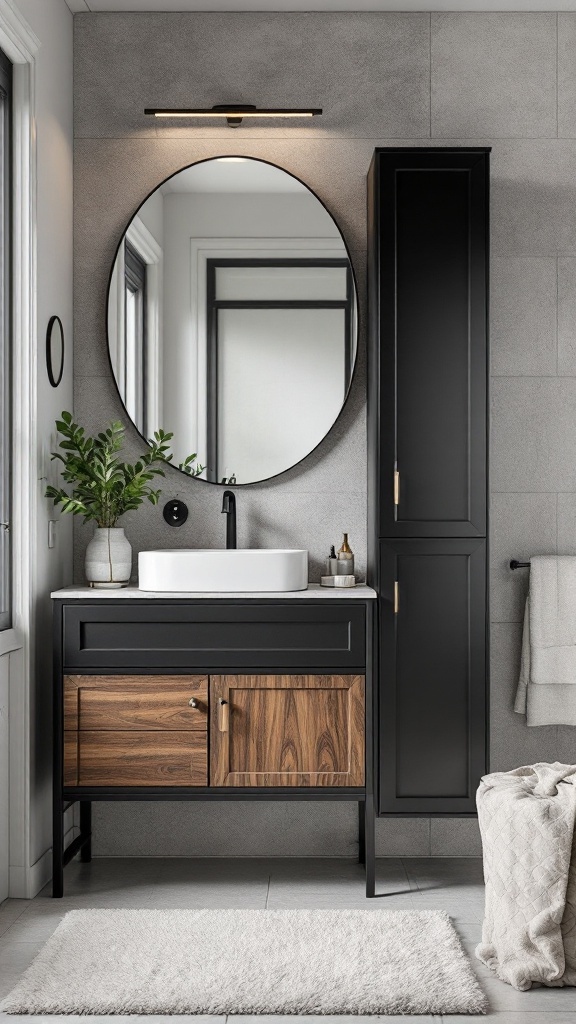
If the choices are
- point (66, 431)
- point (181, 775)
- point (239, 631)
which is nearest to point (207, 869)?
point (181, 775)

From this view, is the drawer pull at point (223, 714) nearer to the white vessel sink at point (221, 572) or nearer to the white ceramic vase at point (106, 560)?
the white vessel sink at point (221, 572)

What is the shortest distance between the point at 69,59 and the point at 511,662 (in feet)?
8.31

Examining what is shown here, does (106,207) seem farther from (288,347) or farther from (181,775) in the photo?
(181,775)

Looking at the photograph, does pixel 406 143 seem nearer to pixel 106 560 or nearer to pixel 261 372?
pixel 261 372

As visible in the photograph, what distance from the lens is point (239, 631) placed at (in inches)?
111

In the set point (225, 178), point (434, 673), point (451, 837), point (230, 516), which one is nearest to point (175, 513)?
point (230, 516)

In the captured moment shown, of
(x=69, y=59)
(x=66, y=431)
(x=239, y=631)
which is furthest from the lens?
(x=69, y=59)

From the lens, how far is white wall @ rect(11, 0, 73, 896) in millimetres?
2881

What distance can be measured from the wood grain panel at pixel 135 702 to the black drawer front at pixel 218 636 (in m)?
0.04

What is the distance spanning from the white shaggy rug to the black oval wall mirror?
5.28 ft

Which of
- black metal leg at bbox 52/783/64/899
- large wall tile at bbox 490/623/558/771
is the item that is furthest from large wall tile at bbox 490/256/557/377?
black metal leg at bbox 52/783/64/899

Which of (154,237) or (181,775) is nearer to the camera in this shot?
(181,775)

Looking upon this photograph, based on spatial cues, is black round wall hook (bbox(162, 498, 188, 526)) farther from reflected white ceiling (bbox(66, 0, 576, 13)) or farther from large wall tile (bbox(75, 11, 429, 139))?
reflected white ceiling (bbox(66, 0, 576, 13))

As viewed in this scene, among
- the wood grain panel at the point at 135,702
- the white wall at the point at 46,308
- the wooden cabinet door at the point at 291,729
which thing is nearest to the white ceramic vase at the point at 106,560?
the white wall at the point at 46,308
